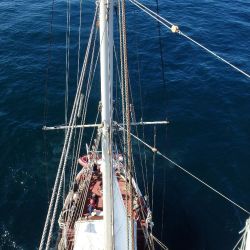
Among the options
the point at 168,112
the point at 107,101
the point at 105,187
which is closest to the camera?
the point at 107,101

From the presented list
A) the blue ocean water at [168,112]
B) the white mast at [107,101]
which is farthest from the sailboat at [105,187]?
the blue ocean water at [168,112]

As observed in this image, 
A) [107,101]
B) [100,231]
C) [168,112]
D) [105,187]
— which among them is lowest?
[100,231]

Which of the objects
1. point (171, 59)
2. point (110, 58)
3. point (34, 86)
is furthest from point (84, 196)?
point (171, 59)

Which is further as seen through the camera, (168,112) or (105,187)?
(168,112)

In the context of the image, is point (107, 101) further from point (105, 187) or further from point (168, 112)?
point (168, 112)

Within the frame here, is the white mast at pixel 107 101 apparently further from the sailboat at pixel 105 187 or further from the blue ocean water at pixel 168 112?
the blue ocean water at pixel 168 112

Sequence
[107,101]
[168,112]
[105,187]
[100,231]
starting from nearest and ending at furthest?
[107,101]
[105,187]
[100,231]
[168,112]

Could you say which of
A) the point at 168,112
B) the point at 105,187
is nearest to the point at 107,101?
the point at 105,187

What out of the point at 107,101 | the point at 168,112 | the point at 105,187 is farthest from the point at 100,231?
the point at 168,112

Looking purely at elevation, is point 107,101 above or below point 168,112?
above
